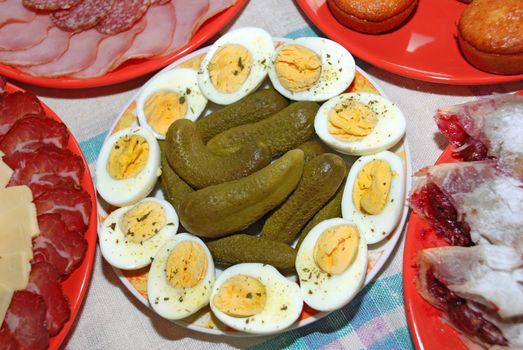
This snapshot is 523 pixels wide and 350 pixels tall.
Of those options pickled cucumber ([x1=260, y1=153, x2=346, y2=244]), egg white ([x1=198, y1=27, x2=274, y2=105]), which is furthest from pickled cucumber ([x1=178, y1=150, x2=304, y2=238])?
egg white ([x1=198, y1=27, x2=274, y2=105])

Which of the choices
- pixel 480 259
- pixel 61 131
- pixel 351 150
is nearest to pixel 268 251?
pixel 351 150

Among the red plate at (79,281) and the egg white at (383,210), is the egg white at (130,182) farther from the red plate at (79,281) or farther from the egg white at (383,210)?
the egg white at (383,210)

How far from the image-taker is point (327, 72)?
181cm

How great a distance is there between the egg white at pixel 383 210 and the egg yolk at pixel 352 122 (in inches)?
4.3

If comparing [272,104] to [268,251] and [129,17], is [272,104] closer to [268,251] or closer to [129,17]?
[268,251]

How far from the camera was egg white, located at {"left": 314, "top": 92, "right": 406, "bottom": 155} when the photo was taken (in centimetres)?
167

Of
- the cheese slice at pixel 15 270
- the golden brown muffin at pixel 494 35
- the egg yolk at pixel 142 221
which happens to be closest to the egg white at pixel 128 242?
the egg yolk at pixel 142 221

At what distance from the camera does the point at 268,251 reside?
5.17 ft

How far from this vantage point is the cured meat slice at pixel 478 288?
132cm

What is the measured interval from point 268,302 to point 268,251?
5.9 inches

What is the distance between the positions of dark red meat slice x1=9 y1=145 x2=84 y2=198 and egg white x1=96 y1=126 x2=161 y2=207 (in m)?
0.11

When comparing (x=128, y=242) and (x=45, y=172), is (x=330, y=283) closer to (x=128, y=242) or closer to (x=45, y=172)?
(x=128, y=242)

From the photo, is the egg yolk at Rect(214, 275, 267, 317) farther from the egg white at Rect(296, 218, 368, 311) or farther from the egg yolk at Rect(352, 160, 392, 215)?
the egg yolk at Rect(352, 160, 392, 215)

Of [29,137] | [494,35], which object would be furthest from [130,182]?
[494,35]
